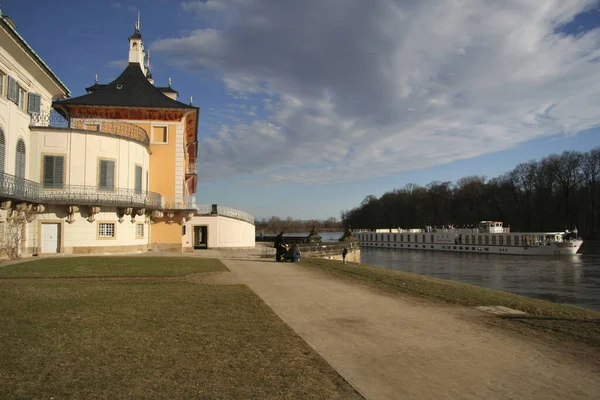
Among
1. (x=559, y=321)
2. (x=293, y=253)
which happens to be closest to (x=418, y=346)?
(x=559, y=321)

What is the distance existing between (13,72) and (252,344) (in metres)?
23.5

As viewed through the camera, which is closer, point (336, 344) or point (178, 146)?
point (336, 344)

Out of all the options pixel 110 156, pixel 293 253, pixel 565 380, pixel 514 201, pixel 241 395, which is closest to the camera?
pixel 241 395

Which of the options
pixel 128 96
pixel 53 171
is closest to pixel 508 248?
pixel 128 96

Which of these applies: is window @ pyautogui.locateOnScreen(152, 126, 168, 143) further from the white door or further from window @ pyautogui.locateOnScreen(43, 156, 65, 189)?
the white door

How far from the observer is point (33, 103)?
25766 mm

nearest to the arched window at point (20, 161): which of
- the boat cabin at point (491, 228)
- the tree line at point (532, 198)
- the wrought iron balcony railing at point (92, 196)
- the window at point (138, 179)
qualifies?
the wrought iron balcony railing at point (92, 196)

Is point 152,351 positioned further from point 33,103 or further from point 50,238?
point 33,103

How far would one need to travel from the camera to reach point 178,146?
3475 cm

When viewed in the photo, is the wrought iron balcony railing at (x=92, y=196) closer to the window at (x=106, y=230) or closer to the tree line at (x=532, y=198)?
the window at (x=106, y=230)

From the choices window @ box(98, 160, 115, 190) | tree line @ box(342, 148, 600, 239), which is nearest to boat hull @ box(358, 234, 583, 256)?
tree line @ box(342, 148, 600, 239)

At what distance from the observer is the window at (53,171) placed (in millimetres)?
26000

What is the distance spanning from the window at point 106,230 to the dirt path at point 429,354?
20415 mm

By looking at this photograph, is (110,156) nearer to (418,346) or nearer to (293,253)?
(293,253)
